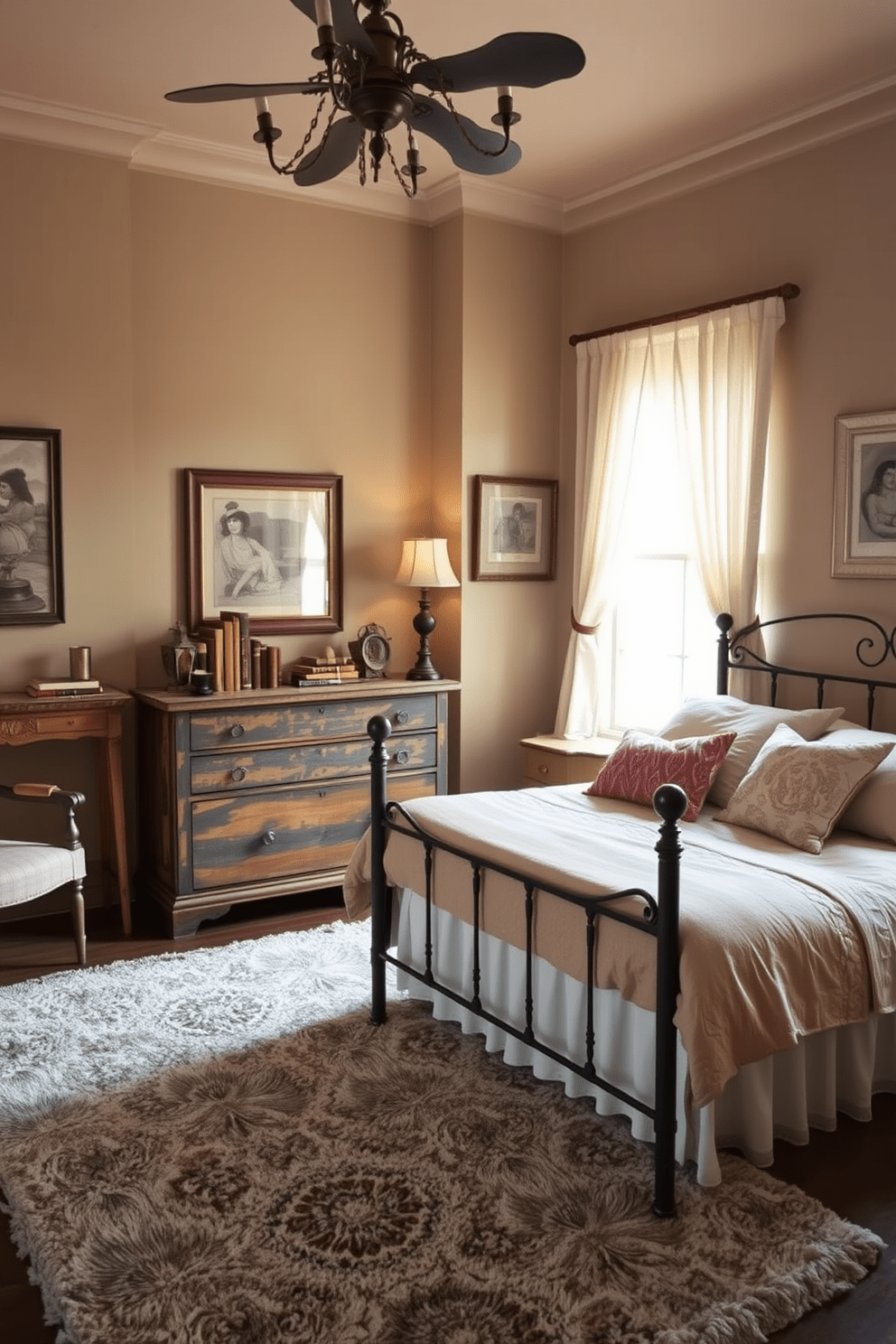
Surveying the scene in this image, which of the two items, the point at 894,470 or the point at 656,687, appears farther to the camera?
the point at 656,687

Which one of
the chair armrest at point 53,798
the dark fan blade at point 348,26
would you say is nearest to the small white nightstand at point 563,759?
the chair armrest at point 53,798

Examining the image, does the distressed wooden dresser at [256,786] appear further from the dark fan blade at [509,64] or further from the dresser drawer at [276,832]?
the dark fan blade at [509,64]

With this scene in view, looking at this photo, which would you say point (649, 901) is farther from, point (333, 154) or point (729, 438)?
point (729, 438)

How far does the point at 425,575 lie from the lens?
5.25 meters

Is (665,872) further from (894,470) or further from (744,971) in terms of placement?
(894,470)

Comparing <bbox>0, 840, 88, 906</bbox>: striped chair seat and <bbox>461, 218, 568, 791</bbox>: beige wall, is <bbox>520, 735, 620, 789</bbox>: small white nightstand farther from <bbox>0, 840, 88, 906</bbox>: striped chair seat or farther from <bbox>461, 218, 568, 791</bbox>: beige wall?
<bbox>0, 840, 88, 906</bbox>: striped chair seat

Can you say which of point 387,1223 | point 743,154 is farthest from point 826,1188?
point 743,154

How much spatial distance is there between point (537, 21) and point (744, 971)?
10.1 ft

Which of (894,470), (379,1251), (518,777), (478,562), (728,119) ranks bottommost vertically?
(379,1251)

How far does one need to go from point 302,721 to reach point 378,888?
4.26ft

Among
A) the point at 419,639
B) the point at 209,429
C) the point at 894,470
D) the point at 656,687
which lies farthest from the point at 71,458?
the point at 894,470

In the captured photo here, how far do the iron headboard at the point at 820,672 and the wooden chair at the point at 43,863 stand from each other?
2.62 meters

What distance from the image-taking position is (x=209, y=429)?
5.04 meters

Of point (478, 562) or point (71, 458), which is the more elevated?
point (71, 458)
